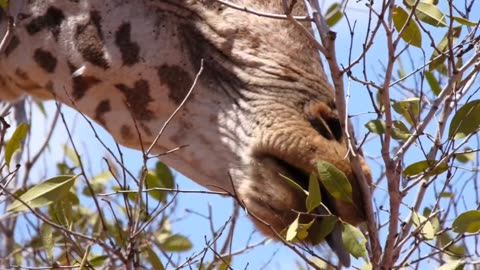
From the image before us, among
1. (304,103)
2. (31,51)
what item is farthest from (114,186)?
(304,103)

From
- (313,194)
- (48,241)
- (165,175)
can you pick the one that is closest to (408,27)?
(313,194)

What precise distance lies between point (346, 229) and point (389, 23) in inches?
21.2

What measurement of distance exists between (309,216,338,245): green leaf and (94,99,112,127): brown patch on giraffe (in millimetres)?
746

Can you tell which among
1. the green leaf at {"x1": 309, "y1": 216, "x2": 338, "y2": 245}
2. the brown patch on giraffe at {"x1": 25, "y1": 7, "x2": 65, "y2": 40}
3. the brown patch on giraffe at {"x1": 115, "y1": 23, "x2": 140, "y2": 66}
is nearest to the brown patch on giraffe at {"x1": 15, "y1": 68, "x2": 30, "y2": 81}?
the brown patch on giraffe at {"x1": 25, "y1": 7, "x2": 65, "y2": 40}

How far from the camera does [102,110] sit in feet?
10.9

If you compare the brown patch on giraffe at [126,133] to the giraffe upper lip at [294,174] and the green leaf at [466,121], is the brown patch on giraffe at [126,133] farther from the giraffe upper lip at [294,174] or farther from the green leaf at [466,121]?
the green leaf at [466,121]

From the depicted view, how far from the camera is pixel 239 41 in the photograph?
314cm

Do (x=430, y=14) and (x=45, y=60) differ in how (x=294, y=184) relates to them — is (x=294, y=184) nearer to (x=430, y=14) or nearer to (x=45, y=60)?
(x=430, y=14)

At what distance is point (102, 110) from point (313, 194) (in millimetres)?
829

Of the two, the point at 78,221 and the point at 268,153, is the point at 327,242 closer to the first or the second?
the point at 268,153

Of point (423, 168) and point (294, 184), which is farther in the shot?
point (423, 168)

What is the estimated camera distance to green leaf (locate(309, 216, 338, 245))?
2.85 meters

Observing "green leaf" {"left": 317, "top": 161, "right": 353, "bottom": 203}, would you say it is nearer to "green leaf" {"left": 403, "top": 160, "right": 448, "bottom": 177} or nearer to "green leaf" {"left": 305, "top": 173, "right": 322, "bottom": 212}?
"green leaf" {"left": 305, "top": 173, "right": 322, "bottom": 212}

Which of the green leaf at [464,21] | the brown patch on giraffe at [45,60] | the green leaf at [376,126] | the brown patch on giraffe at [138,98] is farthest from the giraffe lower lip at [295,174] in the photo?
the brown patch on giraffe at [45,60]
